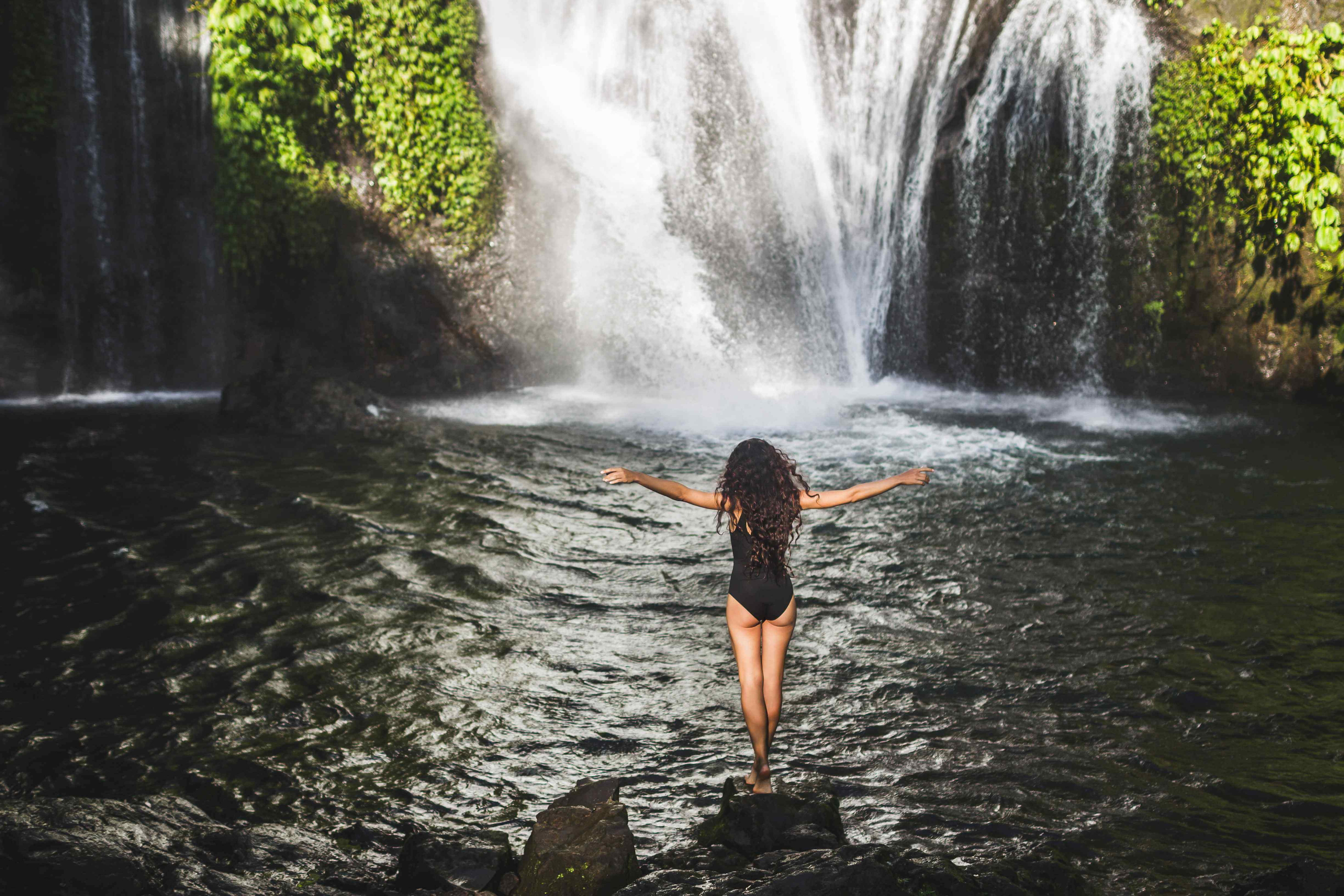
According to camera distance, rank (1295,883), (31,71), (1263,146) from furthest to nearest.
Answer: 1. (31,71)
2. (1263,146)
3. (1295,883)

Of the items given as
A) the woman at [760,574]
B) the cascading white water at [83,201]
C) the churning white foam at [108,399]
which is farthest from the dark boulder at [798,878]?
the cascading white water at [83,201]

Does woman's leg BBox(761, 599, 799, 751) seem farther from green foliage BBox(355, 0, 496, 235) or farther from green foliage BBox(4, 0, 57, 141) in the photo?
green foliage BBox(4, 0, 57, 141)

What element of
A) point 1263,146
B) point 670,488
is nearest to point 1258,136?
point 1263,146

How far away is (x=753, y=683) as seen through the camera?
152 inches

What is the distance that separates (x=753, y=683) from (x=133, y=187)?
13.7m

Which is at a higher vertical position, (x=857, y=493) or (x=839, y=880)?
(x=857, y=493)

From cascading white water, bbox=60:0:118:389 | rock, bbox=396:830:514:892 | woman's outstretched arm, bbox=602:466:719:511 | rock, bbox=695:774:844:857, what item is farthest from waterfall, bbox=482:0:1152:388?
rock, bbox=396:830:514:892

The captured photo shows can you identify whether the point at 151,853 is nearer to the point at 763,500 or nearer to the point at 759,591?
the point at 759,591

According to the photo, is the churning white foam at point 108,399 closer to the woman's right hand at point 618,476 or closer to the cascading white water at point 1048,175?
the woman's right hand at point 618,476

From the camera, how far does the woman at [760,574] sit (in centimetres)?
385

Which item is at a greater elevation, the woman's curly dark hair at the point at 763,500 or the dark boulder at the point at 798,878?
the woman's curly dark hair at the point at 763,500

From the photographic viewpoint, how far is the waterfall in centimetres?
1423

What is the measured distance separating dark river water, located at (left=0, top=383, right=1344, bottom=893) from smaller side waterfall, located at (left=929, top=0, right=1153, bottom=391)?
408 cm

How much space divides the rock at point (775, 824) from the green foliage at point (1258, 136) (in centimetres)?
1142
